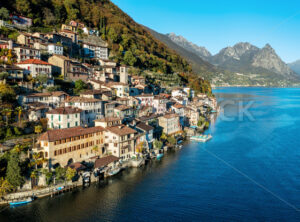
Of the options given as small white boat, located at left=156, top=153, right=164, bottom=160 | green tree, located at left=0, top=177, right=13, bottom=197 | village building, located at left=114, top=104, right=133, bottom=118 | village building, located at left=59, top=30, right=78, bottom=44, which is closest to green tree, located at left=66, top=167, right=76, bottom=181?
green tree, located at left=0, top=177, right=13, bottom=197

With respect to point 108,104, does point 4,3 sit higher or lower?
higher

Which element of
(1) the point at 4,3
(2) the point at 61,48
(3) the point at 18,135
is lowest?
(3) the point at 18,135

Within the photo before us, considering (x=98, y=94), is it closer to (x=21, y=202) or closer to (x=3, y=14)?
(x=21, y=202)

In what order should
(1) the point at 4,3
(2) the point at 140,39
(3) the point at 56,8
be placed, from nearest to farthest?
(1) the point at 4,3
(3) the point at 56,8
(2) the point at 140,39

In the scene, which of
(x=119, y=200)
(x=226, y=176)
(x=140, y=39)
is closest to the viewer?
(x=119, y=200)

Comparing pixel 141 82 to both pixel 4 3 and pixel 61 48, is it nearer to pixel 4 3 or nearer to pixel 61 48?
pixel 61 48

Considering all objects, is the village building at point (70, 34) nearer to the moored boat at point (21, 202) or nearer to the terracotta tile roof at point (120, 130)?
the terracotta tile roof at point (120, 130)

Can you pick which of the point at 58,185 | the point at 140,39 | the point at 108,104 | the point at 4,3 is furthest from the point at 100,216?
the point at 140,39
